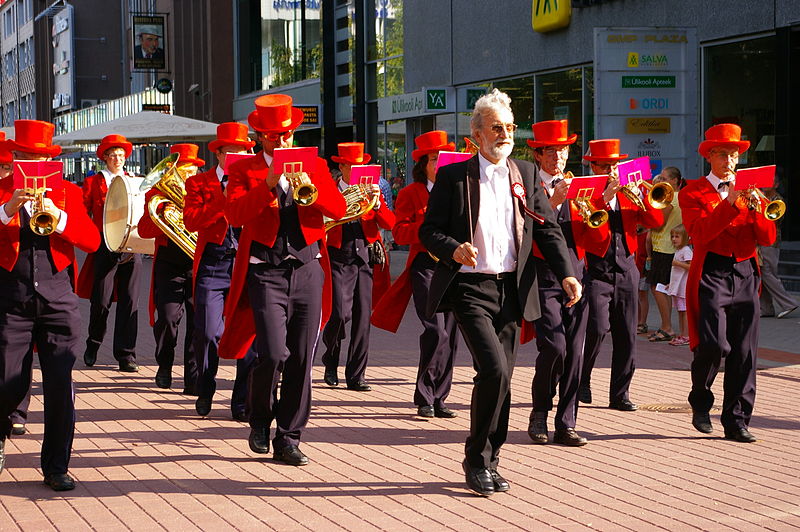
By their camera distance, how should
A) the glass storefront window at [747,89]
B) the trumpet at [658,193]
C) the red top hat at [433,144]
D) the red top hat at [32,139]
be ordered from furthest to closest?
the glass storefront window at [747,89] → the red top hat at [433,144] → the trumpet at [658,193] → the red top hat at [32,139]

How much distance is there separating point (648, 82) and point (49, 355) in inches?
503

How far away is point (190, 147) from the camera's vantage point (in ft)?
34.1

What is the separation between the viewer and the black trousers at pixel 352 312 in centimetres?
1041

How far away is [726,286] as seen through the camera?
8.12 metres

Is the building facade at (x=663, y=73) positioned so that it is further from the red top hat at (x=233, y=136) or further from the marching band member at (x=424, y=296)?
the red top hat at (x=233, y=136)

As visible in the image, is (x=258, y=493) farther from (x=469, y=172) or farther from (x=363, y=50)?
(x=363, y=50)

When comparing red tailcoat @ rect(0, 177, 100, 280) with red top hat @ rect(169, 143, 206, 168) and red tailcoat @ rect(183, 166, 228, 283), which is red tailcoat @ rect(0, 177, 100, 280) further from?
red top hat @ rect(169, 143, 206, 168)

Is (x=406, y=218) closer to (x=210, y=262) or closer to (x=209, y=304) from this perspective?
(x=210, y=262)

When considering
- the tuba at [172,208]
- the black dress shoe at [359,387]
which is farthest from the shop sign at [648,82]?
the tuba at [172,208]

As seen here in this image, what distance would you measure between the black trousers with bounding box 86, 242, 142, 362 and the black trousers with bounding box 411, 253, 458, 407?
360cm

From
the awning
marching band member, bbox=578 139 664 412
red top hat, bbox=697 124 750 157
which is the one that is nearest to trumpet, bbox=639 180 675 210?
marching band member, bbox=578 139 664 412

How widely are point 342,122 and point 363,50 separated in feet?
9.45

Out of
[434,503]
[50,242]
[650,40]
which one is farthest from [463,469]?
[650,40]

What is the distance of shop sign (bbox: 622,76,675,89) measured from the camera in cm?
1770
